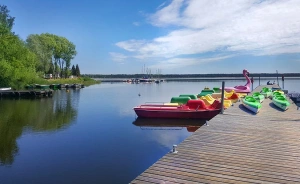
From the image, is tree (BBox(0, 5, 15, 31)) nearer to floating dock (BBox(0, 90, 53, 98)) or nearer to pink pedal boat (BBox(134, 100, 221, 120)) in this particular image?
floating dock (BBox(0, 90, 53, 98))

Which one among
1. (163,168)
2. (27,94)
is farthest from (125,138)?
(27,94)

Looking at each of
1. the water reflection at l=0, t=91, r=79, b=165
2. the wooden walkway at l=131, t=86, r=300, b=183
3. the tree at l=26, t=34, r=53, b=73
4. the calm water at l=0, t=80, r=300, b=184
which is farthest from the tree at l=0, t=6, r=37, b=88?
the wooden walkway at l=131, t=86, r=300, b=183

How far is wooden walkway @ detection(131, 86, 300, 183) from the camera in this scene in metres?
6.20

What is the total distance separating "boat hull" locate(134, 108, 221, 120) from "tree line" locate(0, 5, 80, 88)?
2846 centimetres

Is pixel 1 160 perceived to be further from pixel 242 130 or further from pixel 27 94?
pixel 27 94

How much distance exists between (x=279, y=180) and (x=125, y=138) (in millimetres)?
10538

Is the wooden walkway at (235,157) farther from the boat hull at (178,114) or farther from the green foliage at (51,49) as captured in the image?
the green foliage at (51,49)

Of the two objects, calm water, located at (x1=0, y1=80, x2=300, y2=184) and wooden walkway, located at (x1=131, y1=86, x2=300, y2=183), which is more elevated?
wooden walkway, located at (x1=131, y1=86, x2=300, y2=183)

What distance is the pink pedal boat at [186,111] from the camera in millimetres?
20331

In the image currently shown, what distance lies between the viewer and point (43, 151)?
1297 centimetres

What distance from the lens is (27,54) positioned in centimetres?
4703

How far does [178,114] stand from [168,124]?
1623mm

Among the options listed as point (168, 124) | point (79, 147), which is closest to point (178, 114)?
point (168, 124)

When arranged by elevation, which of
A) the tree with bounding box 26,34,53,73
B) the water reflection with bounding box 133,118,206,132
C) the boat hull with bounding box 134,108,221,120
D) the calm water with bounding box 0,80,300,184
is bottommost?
the calm water with bounding box 0,80,300,184
